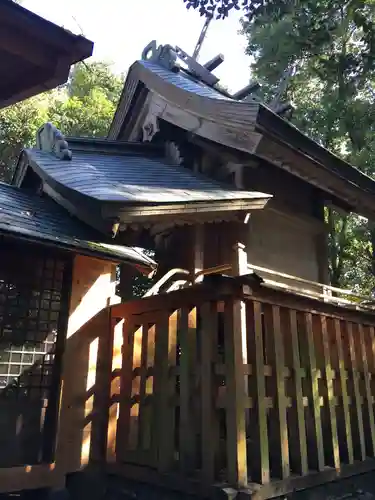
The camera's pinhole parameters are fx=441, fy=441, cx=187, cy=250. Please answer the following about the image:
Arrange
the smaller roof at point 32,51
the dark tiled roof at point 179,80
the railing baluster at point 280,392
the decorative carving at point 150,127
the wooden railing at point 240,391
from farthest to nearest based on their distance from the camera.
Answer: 1. the decorative carving at point 150,127
2. the dark tiled roof at point 179,80
3. the railing baluster at point 280,392
4. the wooden railing at point 240,391
5. the smaller roof at point 32,51

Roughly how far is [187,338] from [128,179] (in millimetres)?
2541

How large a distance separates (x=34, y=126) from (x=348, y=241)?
1402cm

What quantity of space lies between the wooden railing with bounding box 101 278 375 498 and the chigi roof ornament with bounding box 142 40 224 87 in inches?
232

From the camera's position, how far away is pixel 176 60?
909 centimetres

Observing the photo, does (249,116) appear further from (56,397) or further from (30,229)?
(56,397)

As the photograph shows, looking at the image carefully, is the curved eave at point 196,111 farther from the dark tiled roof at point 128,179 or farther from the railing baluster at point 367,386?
the railing baluster at point 367,386

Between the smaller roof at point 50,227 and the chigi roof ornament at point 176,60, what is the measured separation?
443 centimetres

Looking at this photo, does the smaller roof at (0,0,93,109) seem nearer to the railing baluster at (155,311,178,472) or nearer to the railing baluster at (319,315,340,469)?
the railing baluster at (155,311,178,472)

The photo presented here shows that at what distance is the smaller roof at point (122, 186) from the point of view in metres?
4.65

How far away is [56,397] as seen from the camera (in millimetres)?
4855

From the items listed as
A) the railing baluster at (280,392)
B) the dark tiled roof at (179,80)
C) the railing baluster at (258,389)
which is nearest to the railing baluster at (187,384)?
the railing baluster at (258,389)

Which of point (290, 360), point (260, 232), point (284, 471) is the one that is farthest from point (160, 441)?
point (260, 232)

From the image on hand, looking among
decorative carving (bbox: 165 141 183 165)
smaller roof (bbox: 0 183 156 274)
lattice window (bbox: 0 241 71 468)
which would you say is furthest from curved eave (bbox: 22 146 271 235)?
decorative carving (bbox: 165 141 183 165)

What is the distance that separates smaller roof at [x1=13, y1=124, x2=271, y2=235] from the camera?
4648 mm
